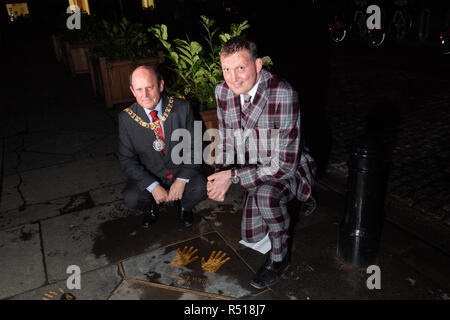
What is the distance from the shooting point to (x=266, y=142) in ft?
8.68

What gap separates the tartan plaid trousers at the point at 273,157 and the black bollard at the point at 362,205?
357 mm

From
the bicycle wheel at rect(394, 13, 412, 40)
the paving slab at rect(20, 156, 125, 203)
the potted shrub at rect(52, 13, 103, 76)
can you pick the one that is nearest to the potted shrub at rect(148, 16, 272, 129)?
the paving slab at rect(20, 156, 125, 203)

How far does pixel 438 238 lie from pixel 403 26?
12.3m

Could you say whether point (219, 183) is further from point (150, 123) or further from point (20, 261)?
point (20, 261)

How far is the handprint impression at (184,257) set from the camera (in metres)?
2.84

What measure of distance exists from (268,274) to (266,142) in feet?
3.26

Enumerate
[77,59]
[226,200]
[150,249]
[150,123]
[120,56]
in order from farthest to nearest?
[77,59]
[120,56]
[226,200]
[150,123]
[150,249]

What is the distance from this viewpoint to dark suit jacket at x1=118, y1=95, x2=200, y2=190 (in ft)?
10.3

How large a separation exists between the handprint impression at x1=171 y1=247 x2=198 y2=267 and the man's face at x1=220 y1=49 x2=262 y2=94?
1.43m

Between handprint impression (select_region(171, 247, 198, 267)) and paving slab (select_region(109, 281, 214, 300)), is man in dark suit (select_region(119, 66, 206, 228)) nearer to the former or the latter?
handprint impression (select_region(171, 247, 198, 267))

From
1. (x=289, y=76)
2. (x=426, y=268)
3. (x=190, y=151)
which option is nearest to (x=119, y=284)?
(x=190, y=151)

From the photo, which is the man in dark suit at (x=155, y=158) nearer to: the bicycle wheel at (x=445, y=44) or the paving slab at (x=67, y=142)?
the paving slab at (x=67, y=142)

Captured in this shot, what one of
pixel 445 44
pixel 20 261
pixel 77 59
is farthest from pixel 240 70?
pixel 445 44
